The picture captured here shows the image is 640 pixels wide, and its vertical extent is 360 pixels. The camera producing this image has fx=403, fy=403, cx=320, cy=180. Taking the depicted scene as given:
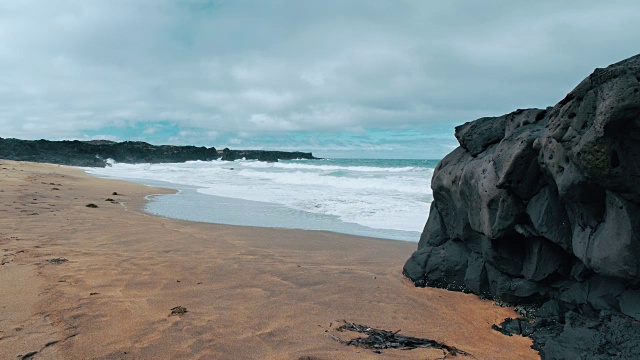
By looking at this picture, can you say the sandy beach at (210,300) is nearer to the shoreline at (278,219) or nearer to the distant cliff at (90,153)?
the shoreline at (278,219)

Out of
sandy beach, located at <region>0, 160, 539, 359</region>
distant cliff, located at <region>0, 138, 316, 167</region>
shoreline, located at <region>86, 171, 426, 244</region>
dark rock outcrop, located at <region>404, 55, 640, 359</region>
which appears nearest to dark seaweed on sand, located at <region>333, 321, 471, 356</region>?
sandy beach, located at <region>0, 160, 539, 359</region>

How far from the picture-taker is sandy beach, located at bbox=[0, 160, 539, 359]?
352 centimetres

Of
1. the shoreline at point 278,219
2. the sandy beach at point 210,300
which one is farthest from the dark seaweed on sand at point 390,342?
the shoreline at point 278,219

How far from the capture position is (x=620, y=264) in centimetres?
332

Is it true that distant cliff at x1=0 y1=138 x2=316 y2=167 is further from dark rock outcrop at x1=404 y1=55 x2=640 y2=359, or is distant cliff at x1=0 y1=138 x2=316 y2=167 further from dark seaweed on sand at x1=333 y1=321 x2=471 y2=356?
dark seaweed on sand at x1=333 y1=321 x2=471 y2=356

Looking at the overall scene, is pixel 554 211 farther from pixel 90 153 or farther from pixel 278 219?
pixel 90 153

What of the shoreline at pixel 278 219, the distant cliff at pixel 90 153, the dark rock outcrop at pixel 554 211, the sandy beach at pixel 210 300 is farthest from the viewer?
the distant cliff at pixel 90 153

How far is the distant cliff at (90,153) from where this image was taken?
56.0m

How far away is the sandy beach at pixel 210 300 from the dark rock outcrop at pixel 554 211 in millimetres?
442

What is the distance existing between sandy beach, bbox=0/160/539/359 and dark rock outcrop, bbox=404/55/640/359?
0.44 metres

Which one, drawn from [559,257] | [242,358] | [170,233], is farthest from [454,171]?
[170,233]

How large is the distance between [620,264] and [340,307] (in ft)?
8.95

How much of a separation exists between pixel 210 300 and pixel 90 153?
71.0 m

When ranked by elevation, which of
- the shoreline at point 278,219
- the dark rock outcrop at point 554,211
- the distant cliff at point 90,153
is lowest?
the shoreline at point 278,219
